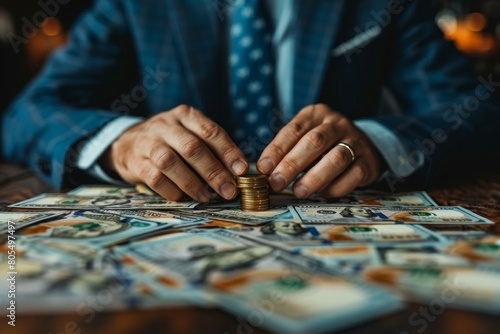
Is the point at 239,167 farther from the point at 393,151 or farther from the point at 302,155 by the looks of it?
the point at 393,151

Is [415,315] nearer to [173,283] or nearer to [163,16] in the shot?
[173,283]

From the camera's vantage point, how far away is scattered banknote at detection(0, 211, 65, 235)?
2.39ft

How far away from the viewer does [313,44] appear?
4.91ft

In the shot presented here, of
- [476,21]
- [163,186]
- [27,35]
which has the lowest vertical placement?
[163,186]

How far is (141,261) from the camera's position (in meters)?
0.55

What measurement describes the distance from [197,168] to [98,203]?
204 millimetres

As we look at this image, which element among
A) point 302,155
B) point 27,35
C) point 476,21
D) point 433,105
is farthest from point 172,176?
point 476,21

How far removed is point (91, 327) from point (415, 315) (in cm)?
28

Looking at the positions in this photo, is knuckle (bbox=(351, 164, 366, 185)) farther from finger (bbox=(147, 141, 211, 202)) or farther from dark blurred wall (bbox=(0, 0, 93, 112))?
dark blurred wall (bbox=(0, 0, 93, 112))

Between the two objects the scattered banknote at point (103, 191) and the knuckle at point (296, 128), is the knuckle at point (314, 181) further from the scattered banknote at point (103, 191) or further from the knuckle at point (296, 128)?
the scattered banknote at point (103, 191)

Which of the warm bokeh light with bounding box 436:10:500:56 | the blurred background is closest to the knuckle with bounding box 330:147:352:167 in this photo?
the blurred background
